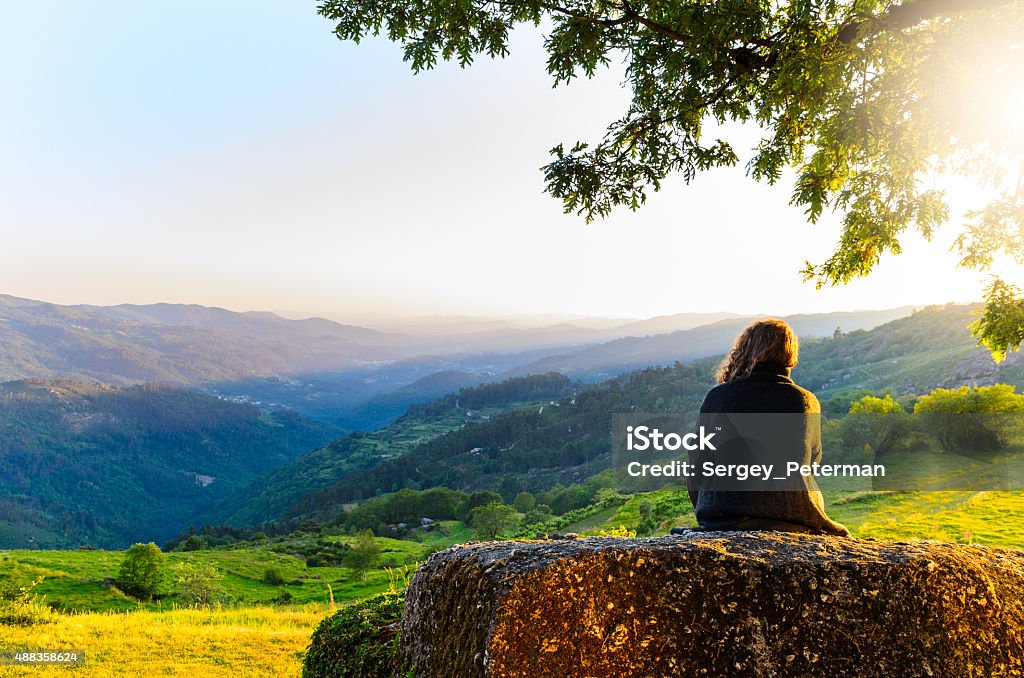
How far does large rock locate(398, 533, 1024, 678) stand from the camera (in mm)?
2494

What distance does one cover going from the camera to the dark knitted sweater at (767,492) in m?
4.23

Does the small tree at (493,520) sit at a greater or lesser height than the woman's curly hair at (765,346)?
lesser

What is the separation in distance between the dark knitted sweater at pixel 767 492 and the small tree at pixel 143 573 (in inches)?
2068

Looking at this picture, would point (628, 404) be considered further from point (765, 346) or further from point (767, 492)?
point (767, 492)

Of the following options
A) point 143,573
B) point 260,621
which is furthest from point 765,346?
point 143,573

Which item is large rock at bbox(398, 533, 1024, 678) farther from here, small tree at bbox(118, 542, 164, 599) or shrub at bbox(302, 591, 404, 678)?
small tree at bbox(118, 542, 164, 599)

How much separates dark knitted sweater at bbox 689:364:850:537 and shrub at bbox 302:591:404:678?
102 inches

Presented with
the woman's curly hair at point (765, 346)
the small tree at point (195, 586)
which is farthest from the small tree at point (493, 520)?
the woman's curly hair at point (765, 346)

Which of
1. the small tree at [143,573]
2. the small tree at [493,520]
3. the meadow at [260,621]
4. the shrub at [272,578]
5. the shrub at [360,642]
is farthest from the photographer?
the small tree at [493,520]

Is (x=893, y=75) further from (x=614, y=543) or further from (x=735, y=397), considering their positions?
(x=614, y=543)

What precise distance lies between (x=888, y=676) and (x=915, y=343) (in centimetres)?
16882

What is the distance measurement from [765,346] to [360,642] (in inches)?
156

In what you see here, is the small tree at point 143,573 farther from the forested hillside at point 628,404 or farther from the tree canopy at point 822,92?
the forested hillside at point 628,404

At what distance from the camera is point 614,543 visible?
2.90 metres
